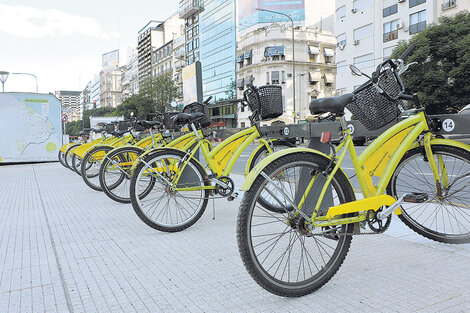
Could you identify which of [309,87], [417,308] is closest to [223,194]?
[417,308]

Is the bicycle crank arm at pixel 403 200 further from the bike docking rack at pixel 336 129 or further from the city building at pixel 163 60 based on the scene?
the city building at pixel 163 60

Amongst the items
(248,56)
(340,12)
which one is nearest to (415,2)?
(340,12)

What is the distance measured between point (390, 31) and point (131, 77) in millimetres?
91312

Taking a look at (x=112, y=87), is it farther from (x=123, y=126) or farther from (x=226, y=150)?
(x=226, y=150)

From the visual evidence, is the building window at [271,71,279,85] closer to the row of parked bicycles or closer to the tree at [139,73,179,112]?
the tree at [139,73,179,112]

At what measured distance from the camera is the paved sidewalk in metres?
2.25

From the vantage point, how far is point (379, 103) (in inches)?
104

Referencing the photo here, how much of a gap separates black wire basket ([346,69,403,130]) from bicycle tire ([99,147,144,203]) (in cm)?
346

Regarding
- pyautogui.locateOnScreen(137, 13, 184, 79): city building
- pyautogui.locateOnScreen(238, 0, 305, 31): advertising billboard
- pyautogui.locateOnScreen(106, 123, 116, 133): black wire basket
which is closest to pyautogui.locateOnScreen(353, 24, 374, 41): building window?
pyautogui.locateOnScreen(238, 0, 305, 31): advertising billboard

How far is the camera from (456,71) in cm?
2116

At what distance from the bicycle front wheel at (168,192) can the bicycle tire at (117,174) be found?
140cm

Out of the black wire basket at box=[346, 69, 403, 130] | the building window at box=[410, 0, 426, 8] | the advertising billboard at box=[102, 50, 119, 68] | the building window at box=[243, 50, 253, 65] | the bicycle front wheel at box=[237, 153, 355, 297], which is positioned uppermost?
the advertising billboard at box=[102, 50, 119, 68]

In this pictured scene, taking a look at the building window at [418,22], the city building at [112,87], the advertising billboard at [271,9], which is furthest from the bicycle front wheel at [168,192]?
the city building at [112,87]

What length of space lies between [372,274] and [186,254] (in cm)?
141
